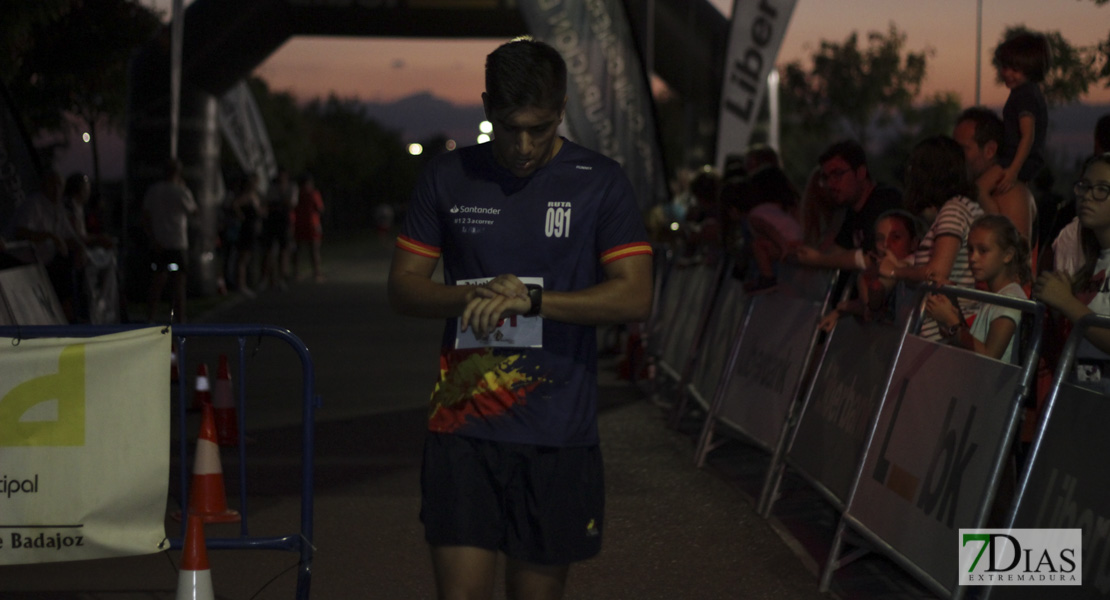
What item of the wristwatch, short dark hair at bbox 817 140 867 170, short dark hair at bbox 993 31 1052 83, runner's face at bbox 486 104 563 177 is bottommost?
the wristwatch

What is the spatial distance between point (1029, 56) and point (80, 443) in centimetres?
612

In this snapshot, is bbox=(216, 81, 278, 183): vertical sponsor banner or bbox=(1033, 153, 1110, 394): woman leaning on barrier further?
bbox=(216, 81, 278, 183): vertical sponsor banner

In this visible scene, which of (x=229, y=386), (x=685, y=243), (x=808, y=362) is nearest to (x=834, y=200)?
(x=808, y=362)

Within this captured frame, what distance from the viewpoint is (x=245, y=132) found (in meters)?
29.6

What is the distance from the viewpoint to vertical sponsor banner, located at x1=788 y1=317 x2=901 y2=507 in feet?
21.7

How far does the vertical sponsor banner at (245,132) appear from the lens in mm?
28359

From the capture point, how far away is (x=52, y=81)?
3041 centimetres

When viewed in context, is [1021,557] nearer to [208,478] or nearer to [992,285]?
[992,285]

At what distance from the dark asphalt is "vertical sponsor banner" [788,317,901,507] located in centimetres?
37

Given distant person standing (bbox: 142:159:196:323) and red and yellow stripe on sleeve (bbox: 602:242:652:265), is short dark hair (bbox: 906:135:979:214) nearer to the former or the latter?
red and yellow stripe on sleeve (bbox: 602:242:652:265)

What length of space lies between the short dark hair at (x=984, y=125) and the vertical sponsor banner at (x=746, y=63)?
9.49 meters

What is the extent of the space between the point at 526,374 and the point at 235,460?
564cm

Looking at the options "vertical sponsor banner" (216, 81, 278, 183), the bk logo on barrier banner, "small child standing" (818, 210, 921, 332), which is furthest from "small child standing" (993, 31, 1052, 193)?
"vertical sponsor banner" (216, 81, 278, 183)

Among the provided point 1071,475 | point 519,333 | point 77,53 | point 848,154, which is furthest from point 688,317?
point 77,53
